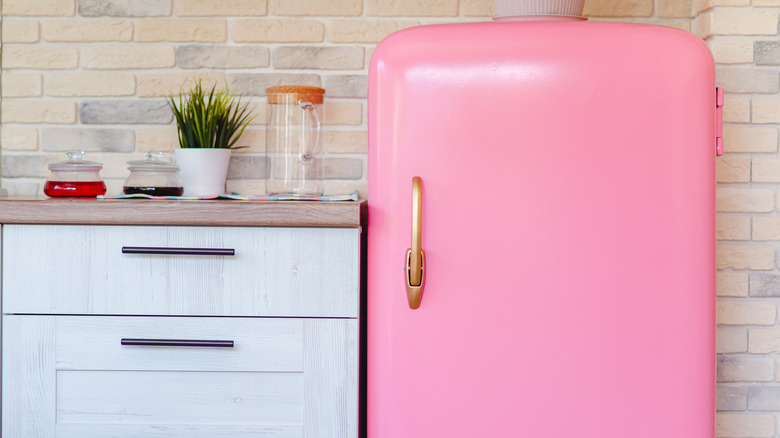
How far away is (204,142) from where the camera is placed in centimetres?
184

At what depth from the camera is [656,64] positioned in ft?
4.51

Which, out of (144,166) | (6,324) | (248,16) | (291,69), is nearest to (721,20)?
(291,69)

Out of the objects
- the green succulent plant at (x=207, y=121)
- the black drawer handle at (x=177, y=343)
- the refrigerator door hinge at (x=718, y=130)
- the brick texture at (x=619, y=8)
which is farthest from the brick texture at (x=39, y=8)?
the refrigerator door hinge at (x=718, y=130)

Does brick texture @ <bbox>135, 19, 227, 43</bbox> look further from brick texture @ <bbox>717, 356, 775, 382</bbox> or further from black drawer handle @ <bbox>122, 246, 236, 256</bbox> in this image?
brick texture @ <bbox>717, 356, 775, 382</bbox>

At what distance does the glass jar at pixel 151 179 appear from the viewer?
5.51 ft

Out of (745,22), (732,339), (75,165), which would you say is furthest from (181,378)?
(745,22)

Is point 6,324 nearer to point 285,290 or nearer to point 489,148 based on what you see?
point 285,290

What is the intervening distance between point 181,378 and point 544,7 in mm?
1133

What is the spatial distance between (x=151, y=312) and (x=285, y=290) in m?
0.29

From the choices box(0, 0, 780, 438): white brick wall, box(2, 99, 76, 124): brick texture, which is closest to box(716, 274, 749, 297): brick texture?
box(0, 0, 780, 438): white brick wall

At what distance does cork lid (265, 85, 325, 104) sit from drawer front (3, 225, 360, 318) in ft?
1.58

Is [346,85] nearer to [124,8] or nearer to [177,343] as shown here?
[124,8]

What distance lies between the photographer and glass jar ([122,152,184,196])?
168 centimetres

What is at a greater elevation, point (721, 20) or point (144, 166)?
point (721, 20)
